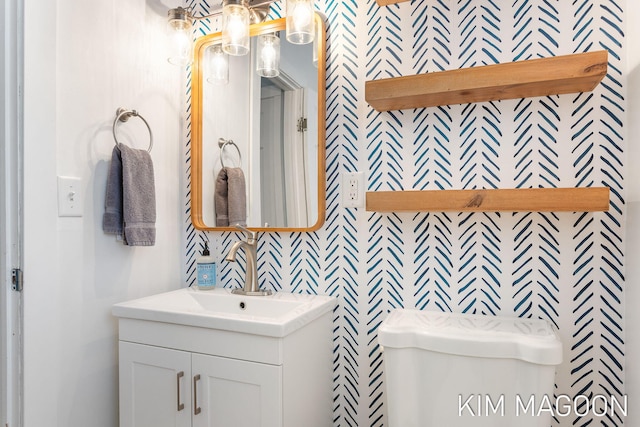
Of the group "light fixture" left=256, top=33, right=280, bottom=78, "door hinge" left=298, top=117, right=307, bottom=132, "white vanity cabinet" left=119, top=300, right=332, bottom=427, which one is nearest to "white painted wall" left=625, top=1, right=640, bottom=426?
"white vanity cabinet" left=119, top=300, right=332, bottom=427

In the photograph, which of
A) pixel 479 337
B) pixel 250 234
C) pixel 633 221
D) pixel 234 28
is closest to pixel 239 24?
pixel 234 28

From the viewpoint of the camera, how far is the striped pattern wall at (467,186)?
1.21 m

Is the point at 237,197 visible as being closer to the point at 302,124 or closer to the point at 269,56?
the point at 302,124

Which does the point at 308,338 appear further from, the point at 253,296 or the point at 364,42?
the point at 364,42

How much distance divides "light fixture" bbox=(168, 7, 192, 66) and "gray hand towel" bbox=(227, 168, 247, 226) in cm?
46

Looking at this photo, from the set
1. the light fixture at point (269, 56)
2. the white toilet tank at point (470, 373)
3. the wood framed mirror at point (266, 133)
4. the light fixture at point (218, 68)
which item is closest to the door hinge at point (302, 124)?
the wood framed mirror at point (266, 133)

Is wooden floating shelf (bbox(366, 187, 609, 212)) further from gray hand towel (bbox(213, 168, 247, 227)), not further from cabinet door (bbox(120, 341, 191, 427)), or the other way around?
cabinet door (bbox(120, 341, 191, 427))

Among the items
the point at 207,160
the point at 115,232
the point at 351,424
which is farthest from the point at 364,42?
the point at 351,424

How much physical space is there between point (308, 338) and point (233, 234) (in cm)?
57

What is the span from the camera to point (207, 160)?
171cm

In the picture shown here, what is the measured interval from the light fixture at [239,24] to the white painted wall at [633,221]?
92 centimetres

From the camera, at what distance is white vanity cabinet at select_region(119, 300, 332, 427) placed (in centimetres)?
115

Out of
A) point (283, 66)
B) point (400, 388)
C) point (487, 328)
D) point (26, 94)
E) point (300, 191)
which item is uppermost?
point (283, 66)

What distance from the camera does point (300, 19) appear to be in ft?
4.46
